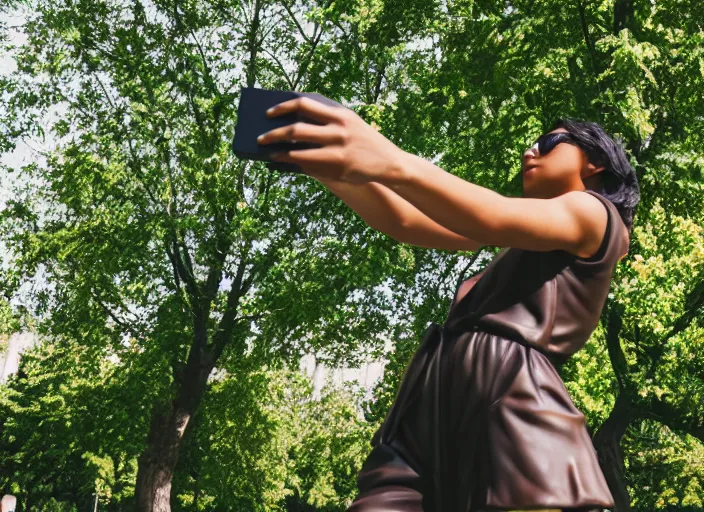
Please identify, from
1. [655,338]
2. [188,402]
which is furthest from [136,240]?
[655,338]

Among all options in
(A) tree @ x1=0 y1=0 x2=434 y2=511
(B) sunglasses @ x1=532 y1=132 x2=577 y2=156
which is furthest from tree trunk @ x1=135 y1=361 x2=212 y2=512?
(B) sunglasses @ x1=532 y1=132 x2=577 y2=156

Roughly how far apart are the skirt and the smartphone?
0.71 meters

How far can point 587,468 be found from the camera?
1864 millimetres

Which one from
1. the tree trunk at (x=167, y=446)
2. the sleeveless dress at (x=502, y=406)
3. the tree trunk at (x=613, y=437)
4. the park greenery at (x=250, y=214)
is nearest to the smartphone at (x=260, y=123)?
the sleeveless dress at (x=502, y=406)

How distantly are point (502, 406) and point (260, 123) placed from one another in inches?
34.6

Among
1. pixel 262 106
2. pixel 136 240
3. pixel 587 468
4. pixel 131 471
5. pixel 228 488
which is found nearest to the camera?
pixel 262 106

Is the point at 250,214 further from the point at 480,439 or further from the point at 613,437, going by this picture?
the point at 480,439

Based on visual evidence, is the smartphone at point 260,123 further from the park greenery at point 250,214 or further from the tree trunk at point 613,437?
the tree trunk at point 613,437

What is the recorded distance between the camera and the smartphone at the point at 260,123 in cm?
171

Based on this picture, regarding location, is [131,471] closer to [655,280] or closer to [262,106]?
[655,280]

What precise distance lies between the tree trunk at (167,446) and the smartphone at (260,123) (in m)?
15.1

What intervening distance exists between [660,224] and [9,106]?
12.9 meters

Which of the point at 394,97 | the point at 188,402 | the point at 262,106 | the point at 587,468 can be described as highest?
the point at 394,97

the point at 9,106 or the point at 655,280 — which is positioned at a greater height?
the point at 9,106
